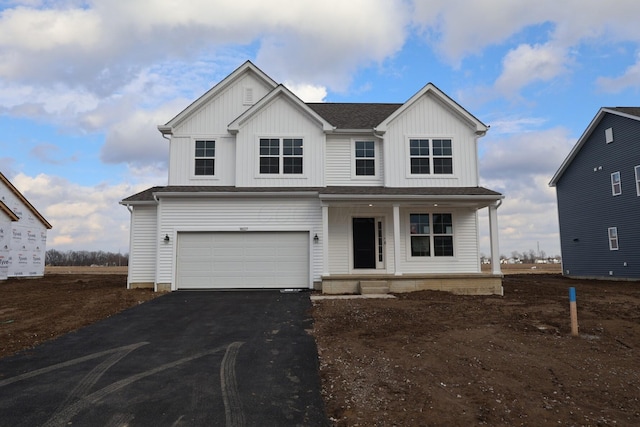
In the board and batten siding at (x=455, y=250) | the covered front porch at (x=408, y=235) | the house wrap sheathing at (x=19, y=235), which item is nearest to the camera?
the covered front porch at (x=408, y=235)

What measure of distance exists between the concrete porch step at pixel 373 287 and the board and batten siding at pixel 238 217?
189 cm

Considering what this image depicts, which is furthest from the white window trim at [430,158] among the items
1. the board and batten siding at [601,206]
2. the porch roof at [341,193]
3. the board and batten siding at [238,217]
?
the board and batten siding at [601,206]

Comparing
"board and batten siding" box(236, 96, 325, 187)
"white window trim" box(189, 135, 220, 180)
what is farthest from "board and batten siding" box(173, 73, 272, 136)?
"board and batten siding" box(236, 96, 325, 187)

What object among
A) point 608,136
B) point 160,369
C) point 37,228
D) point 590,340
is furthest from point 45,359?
point 608,136

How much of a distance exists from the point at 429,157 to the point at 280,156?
5789mm

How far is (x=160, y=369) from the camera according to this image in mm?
6156

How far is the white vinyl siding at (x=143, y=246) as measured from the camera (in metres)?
15.4

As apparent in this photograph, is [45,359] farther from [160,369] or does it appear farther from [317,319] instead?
[317,319]

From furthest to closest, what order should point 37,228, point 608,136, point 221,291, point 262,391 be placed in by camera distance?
point 37,228 → point 608,136 → point 221,291 → point 262,391

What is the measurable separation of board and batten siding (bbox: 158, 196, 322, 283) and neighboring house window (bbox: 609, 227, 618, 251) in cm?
1644

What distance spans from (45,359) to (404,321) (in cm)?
680

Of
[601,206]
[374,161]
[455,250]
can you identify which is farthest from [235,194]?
[601,206]

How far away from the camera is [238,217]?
1491 centimetres

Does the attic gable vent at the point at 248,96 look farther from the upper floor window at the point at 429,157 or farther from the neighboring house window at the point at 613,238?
the neighboring house window at the point at 613,238
